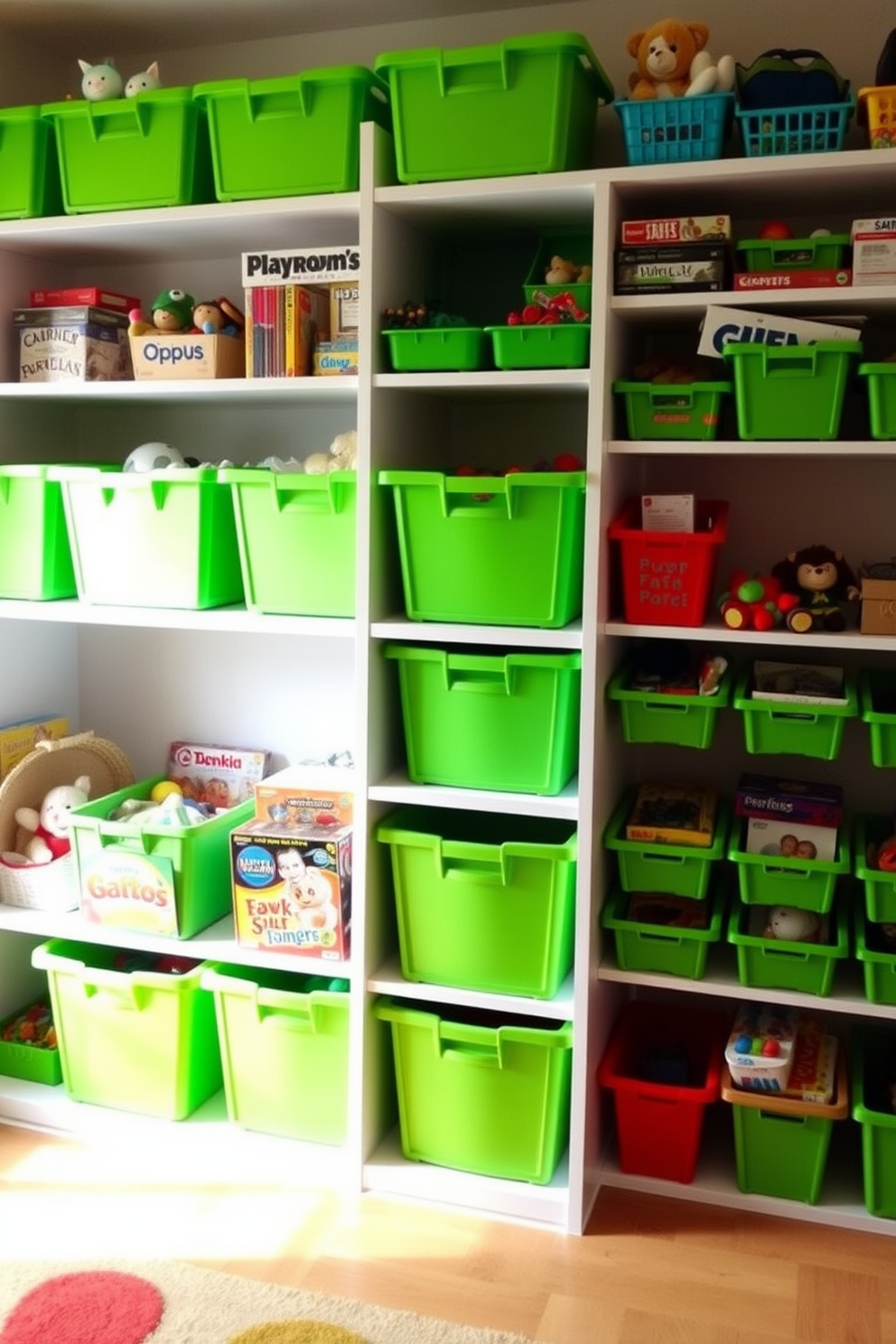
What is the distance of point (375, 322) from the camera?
7.06 feet

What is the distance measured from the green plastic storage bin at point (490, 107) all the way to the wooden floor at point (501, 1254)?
1794mm

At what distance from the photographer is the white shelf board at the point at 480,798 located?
2.15 m

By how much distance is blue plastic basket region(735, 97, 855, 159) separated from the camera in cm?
194

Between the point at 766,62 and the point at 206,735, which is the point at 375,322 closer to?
the point at 766,62

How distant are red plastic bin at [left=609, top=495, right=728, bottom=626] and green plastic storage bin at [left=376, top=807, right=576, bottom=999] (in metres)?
0.42

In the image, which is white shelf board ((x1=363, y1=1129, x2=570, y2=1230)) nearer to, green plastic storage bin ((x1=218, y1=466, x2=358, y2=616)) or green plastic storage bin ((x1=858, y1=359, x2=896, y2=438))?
green plastic storage bin ((x1=218, y1=466, x2=358, y2=616))

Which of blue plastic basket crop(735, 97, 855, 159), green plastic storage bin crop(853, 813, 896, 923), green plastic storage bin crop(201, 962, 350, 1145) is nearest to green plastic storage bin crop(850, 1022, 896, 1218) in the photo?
green plastic storage bin crop(853, 813, 896, 923)

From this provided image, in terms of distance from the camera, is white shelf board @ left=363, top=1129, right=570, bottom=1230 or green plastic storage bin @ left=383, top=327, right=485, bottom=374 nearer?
green plastic storage bin @ left=383, top=327, right=485, bottom=374

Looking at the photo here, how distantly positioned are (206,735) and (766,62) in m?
1.72

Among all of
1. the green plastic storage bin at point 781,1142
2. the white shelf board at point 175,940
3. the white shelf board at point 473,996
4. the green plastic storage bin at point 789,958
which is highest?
the green plastic storage bin at point 789,958

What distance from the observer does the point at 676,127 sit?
6.57ft

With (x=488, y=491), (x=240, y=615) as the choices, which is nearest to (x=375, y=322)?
(x=488, y=491)

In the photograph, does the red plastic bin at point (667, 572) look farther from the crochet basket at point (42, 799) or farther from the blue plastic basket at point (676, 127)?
the crochet basket at point (42, 799)

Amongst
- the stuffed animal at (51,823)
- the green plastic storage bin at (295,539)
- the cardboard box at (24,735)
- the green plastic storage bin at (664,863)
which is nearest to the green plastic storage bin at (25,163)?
the green plastic storage bin at (295,539)
